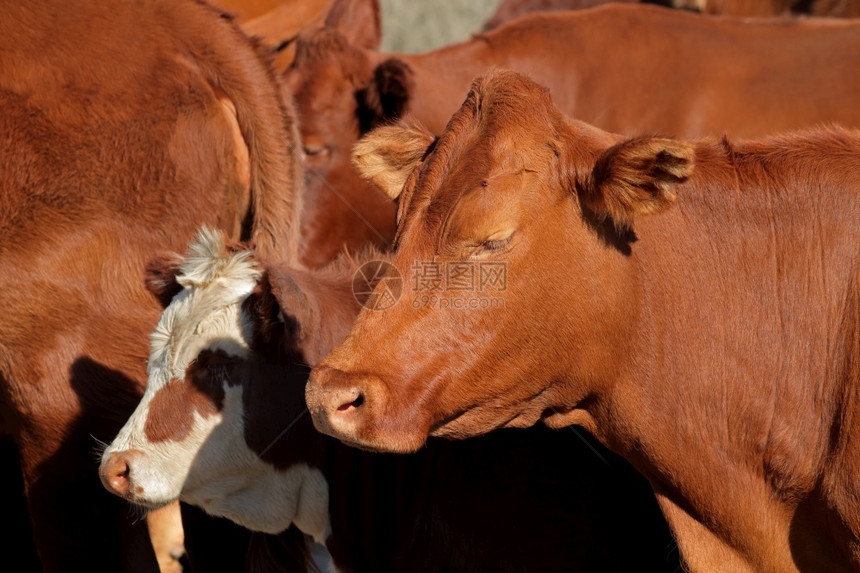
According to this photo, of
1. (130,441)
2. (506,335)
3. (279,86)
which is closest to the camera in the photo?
(506,335)

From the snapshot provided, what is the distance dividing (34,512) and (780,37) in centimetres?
511

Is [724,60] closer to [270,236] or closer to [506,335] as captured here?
[270,236]

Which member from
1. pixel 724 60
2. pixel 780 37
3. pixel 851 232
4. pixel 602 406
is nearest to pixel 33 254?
pixel 602 406

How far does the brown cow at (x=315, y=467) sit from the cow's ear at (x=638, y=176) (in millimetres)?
1257

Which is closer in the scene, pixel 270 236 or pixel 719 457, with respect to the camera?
pixel 719 457

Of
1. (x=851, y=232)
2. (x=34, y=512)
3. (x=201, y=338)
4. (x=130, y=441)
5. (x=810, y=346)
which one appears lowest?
(x=34, y=512)

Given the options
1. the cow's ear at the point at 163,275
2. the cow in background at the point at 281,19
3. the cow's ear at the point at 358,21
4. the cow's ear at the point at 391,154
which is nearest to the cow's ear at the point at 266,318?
the cow's ear at the point at 163,275

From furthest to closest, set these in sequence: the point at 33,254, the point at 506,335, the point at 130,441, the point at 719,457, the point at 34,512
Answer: the point at 34,512 → the point at 33,254 → the point at 130,441 → the point at 719,457 → the point at 506,335

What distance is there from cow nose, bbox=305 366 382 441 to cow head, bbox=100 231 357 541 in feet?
2.92

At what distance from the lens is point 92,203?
428 cm

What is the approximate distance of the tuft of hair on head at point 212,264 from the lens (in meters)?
3.98

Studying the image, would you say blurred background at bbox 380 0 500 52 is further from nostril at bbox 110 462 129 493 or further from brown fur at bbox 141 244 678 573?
nostril at bbox 110 462 129 493

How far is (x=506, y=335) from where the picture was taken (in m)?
3.09

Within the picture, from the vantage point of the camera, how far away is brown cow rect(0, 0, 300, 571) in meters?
4.23
